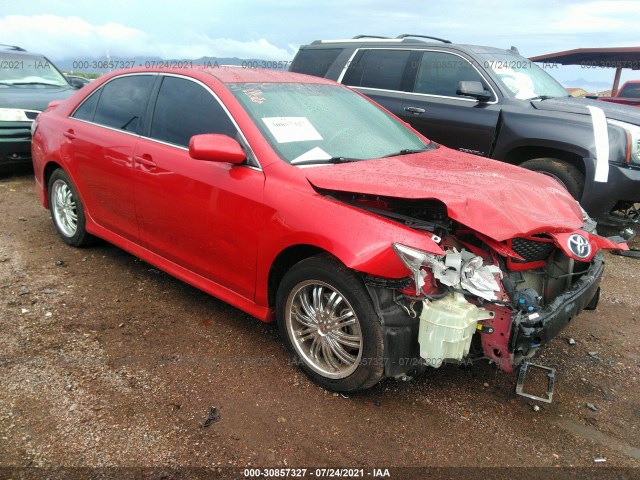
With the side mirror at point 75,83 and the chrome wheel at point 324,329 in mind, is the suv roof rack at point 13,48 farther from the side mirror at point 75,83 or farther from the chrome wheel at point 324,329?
the chrome wheel at point 324,329

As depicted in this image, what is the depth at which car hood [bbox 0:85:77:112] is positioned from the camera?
7.25 meters

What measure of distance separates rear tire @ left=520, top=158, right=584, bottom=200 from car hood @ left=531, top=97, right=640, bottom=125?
53 centimetres

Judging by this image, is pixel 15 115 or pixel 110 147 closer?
pixel 110 147

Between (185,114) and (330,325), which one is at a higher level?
(185,114)

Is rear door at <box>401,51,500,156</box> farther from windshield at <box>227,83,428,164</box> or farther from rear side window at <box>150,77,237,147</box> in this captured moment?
rear side window at <box>150,77,237,147</box>

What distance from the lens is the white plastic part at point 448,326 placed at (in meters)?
2.39

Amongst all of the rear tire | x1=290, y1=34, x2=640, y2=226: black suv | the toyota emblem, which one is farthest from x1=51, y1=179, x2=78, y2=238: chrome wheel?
the rear tire

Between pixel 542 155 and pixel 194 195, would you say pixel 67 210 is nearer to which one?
pixel 194 195

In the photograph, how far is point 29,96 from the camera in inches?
298

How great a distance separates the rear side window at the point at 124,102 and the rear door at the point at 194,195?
19 cm

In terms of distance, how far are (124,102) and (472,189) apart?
9.21 ft

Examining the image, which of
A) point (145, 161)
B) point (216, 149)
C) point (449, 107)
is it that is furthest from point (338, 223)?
point (449, 107)

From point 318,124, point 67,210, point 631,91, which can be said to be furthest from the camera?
point 631,91

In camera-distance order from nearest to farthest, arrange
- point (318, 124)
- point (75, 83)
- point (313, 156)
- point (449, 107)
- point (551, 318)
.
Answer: point (551, 318), point (313, 156), point (318, 124), point (449, 107), point (75, 83)
